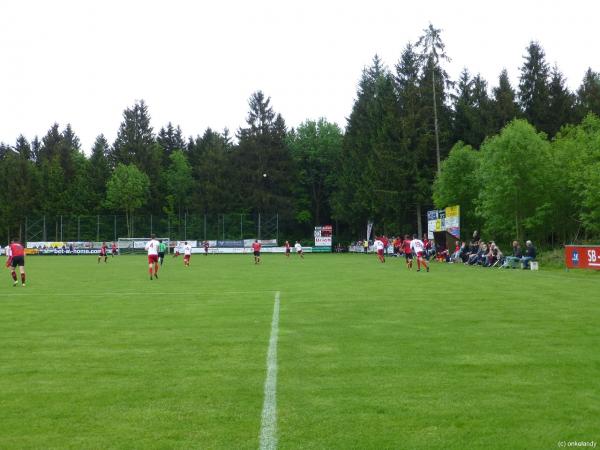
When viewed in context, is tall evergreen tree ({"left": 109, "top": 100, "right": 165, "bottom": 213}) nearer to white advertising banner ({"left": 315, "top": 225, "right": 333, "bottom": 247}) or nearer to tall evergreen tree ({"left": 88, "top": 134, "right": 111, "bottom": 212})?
tall evergreen tree ({"left": 88, "top": 134, "right": 111, "bottom": 212})

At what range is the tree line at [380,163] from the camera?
4206cm

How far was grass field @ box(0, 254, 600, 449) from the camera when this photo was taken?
5.09 m

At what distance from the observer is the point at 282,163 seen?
84.5m

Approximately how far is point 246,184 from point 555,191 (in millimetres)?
47255

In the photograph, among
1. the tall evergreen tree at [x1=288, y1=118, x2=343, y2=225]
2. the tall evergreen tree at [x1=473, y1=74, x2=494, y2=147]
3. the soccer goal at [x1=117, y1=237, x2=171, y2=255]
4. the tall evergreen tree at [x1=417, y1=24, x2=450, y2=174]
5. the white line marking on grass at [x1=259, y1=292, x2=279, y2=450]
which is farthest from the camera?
the tall evergreen tree at [x1=288, y1=118, x2=343, y2=225]

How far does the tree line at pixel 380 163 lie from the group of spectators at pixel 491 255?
4.68 metres

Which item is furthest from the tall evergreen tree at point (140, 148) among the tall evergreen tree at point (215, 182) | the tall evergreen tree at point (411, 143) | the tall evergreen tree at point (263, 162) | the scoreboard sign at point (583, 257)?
the scoreboard sign at point (583, 257)

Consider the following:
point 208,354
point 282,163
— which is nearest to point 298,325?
point 208,354

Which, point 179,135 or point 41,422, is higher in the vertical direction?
point 179,135

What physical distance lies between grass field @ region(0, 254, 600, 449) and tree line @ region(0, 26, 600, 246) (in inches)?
1119

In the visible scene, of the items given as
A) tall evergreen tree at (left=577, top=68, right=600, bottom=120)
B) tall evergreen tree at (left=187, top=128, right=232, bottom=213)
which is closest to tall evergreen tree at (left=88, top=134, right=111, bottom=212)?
tall evergreen tree at (left=187, top=128, right=232, bottom=213)

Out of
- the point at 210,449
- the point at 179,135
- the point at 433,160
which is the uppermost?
the point at 179,135

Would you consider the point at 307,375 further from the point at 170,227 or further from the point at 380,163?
the point at 170,227

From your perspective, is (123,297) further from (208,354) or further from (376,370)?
(376,370)
